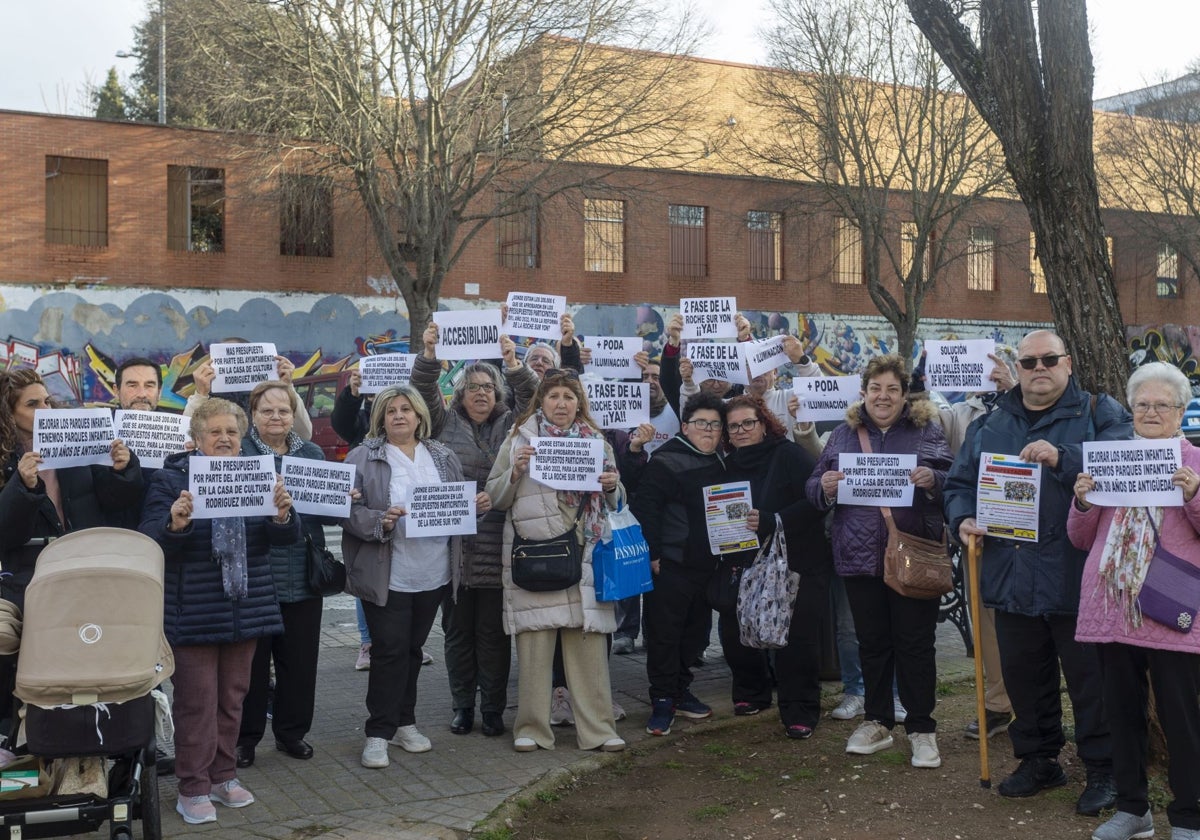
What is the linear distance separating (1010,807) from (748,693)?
211 cm

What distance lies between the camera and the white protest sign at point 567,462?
6520 mm

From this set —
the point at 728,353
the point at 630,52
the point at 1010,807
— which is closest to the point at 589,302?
the point at 630,52

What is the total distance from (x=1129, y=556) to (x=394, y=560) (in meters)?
3.69

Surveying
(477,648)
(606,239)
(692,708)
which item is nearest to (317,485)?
(477,648)

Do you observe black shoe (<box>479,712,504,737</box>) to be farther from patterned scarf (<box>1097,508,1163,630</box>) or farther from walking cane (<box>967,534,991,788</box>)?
patterned scarf (<box>1097,508,1163,630</box>)

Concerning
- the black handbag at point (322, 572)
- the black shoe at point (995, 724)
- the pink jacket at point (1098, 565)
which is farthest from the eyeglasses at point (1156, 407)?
the black handbag at point (322, 572)

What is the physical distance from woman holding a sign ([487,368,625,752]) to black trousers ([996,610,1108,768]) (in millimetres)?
2150

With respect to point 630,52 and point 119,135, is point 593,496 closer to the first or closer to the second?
point 630,52

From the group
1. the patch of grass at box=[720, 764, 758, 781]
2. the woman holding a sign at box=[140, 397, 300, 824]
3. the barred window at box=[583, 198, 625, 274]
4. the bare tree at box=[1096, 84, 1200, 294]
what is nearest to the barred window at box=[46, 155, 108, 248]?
the barred window at box=[583, 198, 625, 274]

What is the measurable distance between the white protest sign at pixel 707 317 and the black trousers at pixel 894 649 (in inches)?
102

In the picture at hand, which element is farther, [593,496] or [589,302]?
[589,302]

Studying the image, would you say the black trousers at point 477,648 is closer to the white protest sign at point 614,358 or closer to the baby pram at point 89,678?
the white protest sign at point 614,358

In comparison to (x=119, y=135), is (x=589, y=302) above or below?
below

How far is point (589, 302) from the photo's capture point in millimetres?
32094
